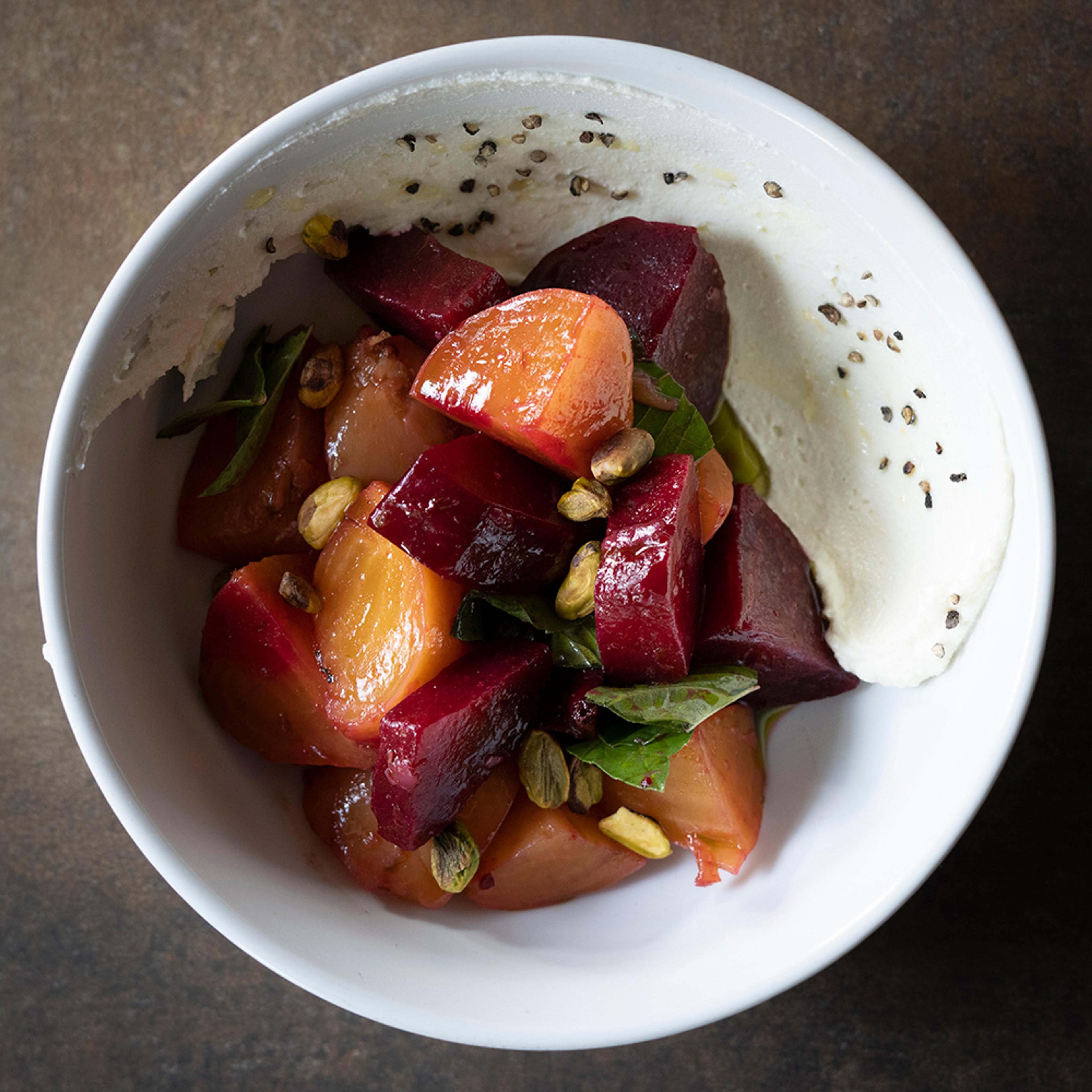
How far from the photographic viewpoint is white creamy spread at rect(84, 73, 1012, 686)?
3.49 feet

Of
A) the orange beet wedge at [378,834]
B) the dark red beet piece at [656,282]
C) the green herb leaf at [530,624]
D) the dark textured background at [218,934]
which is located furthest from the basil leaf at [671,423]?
the dark textured background at [218,934]

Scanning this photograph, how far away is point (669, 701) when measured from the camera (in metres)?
1.11

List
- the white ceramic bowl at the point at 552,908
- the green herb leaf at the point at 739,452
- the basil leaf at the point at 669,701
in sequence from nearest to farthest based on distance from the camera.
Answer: the white ceramic bowl at the point at 552,908
the basil leaf at the point at 669,701
the green herb leaf at the point at 739,452

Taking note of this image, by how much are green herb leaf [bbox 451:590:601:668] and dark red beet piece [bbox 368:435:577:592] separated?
2 cm

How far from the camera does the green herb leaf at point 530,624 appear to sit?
3.67ft

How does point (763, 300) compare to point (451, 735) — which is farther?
point (763, 300)

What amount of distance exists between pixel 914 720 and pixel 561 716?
1.48ft

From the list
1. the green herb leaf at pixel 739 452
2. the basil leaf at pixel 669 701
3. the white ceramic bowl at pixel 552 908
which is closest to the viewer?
the white ceramic bowl at pixel 552 908

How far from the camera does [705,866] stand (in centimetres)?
122

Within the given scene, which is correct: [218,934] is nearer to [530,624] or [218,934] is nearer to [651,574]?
[530,624]

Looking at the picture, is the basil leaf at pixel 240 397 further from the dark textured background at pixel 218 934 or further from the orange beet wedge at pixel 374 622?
the dark textured background at pixel 218 934

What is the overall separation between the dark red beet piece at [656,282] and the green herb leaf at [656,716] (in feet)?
1.29

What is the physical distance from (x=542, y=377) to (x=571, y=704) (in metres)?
0.40

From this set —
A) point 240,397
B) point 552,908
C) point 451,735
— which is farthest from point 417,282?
point 552,908
